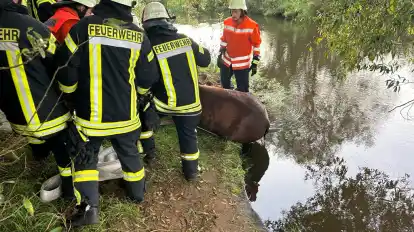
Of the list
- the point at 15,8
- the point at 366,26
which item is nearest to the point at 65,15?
the point at 15,8

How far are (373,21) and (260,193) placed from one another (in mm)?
2370

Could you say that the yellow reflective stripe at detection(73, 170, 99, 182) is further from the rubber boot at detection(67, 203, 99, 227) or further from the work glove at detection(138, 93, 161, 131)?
the work glove at detection(138, 93, 161, 131)

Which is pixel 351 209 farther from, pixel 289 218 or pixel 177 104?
pixel 177 104

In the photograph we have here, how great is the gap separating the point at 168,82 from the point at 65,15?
1.05 metres

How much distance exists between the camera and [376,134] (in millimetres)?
5672

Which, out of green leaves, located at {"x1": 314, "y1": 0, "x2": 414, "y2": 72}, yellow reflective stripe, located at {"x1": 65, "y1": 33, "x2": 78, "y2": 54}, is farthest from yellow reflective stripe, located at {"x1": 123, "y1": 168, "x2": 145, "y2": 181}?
green leaves, located at {"x1": 314, "y1": 0, "x2": 414, "y2": 72}

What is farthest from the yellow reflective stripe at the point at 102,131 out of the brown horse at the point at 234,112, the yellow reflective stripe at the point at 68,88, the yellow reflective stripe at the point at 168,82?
the brown horse at the point at 234,112

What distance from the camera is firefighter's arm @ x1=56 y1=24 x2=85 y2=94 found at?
239cm

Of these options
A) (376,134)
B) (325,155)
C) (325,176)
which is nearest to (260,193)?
(325,176)

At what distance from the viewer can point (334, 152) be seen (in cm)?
518

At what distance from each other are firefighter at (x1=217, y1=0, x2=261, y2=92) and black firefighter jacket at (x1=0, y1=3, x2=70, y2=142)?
3212mm

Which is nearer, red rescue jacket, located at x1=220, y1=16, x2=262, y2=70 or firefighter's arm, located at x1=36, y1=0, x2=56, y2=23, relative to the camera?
firefighter's arm, located at x1=36, y1=0, x2=56, y2=23

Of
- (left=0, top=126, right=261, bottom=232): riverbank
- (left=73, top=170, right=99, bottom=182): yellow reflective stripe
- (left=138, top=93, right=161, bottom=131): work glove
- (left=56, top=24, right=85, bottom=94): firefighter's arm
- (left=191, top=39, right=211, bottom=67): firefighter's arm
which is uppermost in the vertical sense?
(left=56, top=24, right=85, bottom=94): firefighter's arm

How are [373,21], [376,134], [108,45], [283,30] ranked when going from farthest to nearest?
[283,30] → [376,134] → [373,21] → [108,45]
